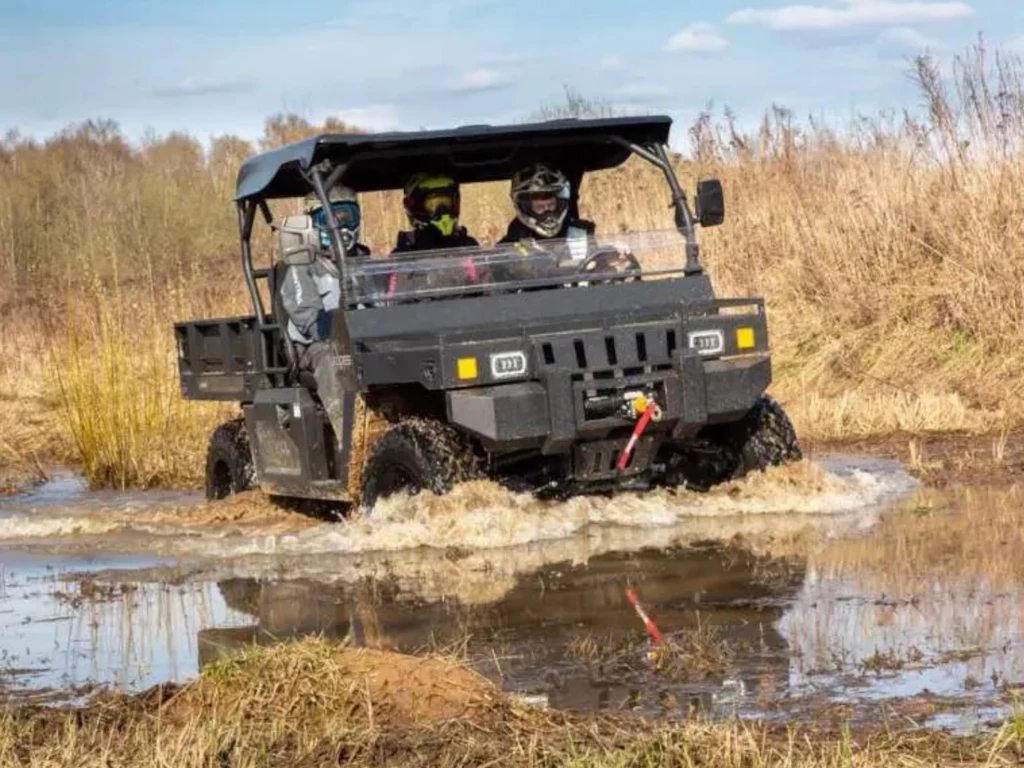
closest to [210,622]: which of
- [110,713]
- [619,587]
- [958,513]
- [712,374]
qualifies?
[619,587]

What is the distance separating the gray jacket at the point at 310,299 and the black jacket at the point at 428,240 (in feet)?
1.31

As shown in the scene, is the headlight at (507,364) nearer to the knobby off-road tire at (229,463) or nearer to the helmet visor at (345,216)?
the helmet visor at (345,216)

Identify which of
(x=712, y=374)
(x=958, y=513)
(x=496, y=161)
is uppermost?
(x=496, y=161)

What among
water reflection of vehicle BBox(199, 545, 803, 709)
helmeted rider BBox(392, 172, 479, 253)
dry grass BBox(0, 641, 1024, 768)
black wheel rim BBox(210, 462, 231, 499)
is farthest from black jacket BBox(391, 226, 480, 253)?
dry grass BBox(0, 641, 1024, 768)

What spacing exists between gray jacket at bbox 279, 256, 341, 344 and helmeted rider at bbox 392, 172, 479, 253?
0.42 m

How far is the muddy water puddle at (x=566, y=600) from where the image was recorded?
19.4 feet

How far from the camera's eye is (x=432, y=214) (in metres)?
10.5

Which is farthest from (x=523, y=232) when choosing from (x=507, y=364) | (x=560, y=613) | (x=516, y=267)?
(x=560, y=613)

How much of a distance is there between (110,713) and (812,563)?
348 centimetres

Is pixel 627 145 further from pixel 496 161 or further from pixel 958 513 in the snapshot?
pixel 958 513

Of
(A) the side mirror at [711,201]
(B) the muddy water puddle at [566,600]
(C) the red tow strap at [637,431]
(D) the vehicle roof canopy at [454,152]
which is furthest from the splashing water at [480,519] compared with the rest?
(D) the vehicle roof canopy at [454,152]

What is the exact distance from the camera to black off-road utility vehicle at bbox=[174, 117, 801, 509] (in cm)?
913

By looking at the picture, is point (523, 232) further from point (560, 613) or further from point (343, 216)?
point (560, 613)

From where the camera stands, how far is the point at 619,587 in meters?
8.02
